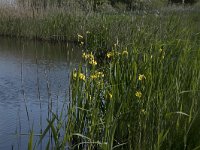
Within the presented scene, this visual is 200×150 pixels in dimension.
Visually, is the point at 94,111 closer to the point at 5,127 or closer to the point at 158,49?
the point at 158,49

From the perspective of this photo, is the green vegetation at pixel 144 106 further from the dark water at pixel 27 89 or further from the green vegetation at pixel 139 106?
the dark water at pixel 27 89

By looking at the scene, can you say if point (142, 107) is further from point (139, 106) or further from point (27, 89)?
point (27, 89)

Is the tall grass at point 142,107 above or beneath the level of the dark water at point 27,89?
above

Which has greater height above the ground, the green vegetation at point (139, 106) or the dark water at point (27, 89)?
the green vegetation at point (139, 106)

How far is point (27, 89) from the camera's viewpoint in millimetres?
6953

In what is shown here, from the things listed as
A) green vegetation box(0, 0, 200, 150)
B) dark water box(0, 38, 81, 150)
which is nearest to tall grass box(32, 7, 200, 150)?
green vegetation box(0, 0, 200, 150)

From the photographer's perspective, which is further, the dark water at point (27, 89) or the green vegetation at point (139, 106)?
the dark water at point (27, 89)

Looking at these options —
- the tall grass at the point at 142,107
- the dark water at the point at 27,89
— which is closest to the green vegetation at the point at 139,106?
the tall grass at the point at 142,107

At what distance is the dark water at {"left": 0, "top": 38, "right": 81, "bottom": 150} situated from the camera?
4.50 meters

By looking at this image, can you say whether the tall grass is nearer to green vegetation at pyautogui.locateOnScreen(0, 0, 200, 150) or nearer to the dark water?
green vegetation at pyautogui.locateOnScreen(0, 0, 200, 150)

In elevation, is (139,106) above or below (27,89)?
above

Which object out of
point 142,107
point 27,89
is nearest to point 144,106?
point 142,107

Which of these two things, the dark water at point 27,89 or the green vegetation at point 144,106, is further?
the dark water at point 27,89

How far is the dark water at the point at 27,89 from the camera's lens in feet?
14.8
